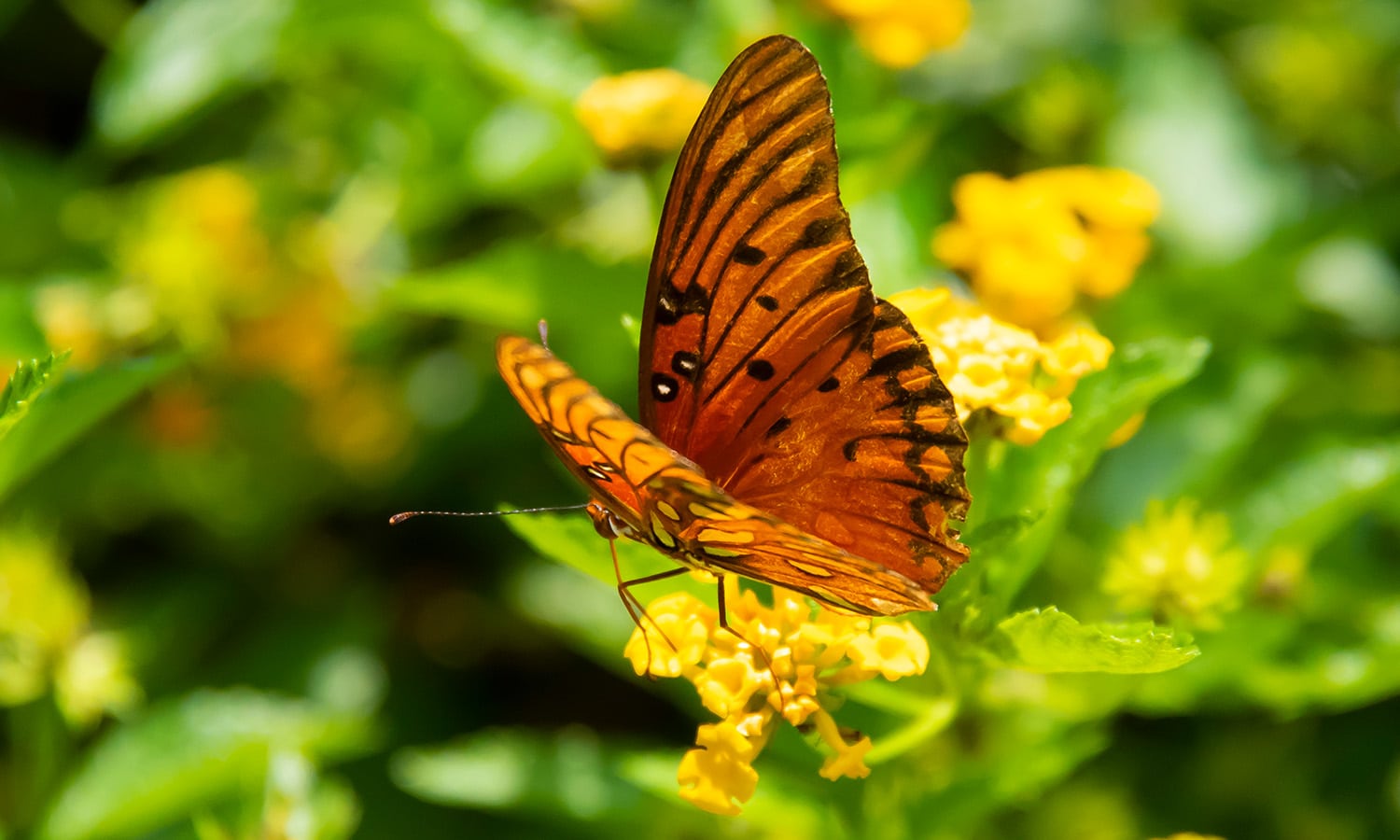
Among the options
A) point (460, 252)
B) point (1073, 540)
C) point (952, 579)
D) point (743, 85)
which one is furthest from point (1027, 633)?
point (460, 252)

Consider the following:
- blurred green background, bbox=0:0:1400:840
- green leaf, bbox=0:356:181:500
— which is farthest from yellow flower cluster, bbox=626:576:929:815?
green leaf, bbox=0:356:181:500

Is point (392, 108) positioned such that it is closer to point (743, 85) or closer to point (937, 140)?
point (937, 140)

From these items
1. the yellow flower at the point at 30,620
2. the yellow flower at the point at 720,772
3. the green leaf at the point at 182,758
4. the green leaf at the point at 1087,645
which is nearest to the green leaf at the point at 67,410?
the yellow flower at the point at 30,620

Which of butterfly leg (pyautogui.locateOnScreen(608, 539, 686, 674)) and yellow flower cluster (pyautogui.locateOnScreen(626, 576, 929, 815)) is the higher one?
butterfly leg (pyautogui.locateOnScreen(608, 539, 686, 674))

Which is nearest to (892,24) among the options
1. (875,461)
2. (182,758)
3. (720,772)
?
(875,461)

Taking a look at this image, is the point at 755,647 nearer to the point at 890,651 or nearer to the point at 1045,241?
the point at 890,651

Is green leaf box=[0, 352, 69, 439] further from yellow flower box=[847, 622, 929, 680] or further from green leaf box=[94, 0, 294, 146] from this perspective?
green leaf box=[94, 0, 294, 146]
